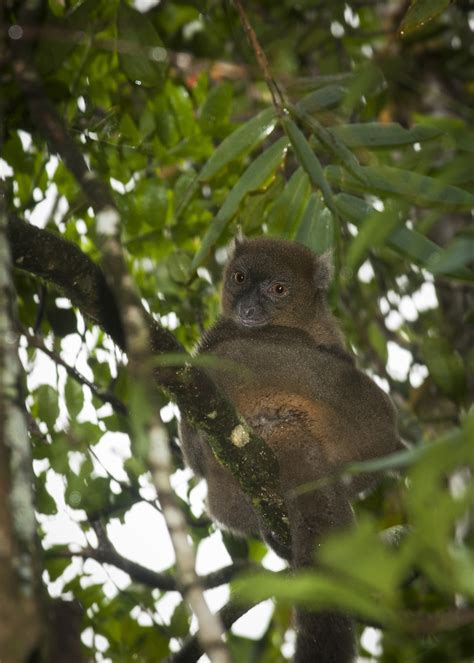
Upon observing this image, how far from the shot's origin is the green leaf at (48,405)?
488 cm

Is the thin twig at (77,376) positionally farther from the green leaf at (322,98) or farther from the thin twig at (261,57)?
the green leaf at (322,98)

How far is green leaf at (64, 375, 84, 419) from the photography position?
5.01 m

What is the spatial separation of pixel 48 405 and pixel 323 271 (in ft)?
6.16

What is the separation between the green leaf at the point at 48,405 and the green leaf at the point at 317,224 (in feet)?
5.57

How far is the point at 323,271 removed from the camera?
545 centimetres

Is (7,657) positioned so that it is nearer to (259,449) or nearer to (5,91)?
(259,449)

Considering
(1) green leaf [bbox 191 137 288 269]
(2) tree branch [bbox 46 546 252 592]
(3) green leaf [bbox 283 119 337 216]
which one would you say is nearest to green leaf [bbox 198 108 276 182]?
(1) green leaf [bbox 191 137 288 269]

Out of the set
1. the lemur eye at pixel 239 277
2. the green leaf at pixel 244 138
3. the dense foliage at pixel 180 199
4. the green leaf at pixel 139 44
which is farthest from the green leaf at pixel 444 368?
the green leaf at pixel 139 44

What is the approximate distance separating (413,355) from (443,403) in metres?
0.61

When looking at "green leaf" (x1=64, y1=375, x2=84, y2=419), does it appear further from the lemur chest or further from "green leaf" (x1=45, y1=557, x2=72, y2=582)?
the lemur chest

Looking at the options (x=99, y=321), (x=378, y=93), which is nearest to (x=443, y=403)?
(x=378, y=93)

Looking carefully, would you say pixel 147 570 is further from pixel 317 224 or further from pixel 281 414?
pixel 317 224

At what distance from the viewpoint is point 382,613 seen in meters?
1.65

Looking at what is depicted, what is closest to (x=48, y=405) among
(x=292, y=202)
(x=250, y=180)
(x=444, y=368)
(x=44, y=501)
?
(x=44, y=501)
